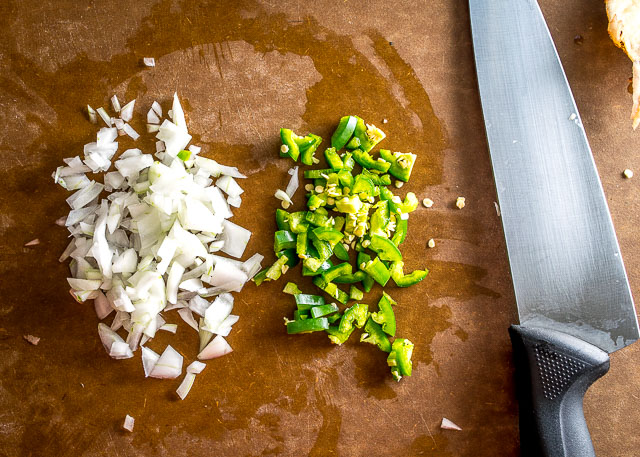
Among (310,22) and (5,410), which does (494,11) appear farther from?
(5,410)

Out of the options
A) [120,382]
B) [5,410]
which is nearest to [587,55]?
[120,382]

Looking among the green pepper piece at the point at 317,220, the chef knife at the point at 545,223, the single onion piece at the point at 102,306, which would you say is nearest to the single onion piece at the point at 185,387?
the single onion piece at the point at 102,306

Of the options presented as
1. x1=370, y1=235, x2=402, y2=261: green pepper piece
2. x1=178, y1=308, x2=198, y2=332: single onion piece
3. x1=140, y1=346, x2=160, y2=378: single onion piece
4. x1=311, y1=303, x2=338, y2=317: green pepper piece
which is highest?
x1=370, y1=235, x2=402, y2=261: green pepper piece

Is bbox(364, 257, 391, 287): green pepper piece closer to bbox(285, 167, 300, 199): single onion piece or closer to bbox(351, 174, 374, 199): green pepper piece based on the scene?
bbox(351, 174, 374, 199): green pepper piece

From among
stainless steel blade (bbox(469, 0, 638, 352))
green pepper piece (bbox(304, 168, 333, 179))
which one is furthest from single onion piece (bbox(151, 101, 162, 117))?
stainless steel blade (bbox(469, 0, 638, 352))

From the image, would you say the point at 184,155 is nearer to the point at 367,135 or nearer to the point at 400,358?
the point at 367,135

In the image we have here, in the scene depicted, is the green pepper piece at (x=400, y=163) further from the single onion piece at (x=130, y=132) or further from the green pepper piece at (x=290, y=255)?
the single onion piece at (x=130, y=132)
